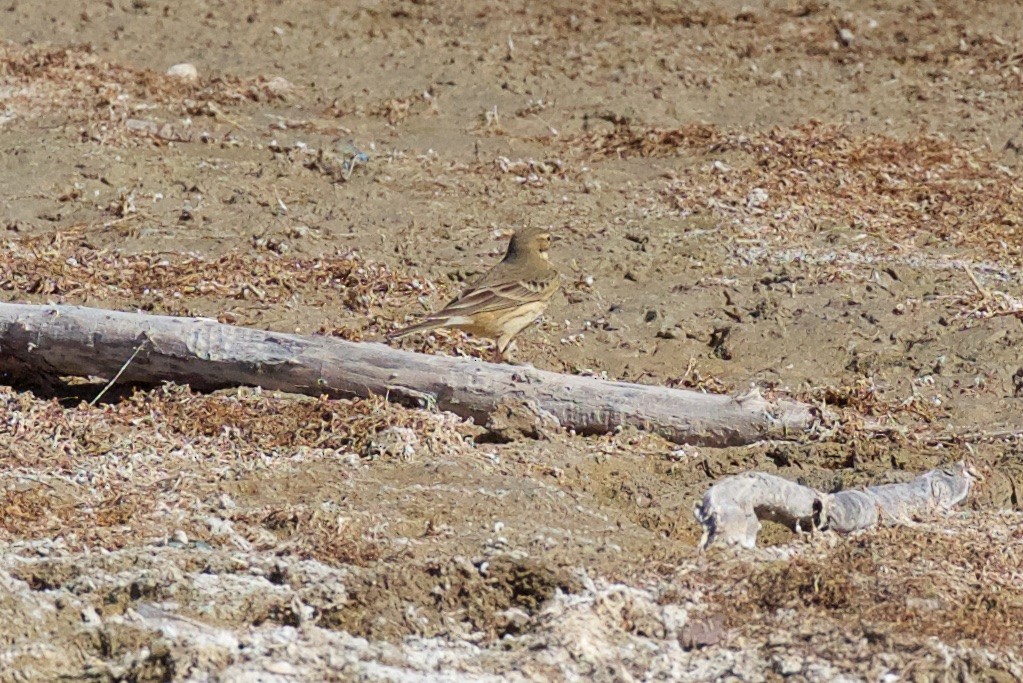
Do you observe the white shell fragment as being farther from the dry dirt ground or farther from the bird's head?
the bird's head

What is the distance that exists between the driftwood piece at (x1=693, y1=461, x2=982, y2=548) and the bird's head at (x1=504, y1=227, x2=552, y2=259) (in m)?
3.25

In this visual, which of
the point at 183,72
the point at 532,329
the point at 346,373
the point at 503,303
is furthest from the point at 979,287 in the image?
the point at 183,72

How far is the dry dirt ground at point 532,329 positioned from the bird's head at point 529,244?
0.41 meters

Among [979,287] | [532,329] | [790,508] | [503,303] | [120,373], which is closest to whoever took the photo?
[790,508]

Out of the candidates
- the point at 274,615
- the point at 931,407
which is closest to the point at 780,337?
the point at 931,407

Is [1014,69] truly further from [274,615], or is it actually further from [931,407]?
[274,615]

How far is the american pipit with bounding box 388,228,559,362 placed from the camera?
8445mm

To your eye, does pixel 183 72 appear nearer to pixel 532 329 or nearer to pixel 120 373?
pixel 532 329

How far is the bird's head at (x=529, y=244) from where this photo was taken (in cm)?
937

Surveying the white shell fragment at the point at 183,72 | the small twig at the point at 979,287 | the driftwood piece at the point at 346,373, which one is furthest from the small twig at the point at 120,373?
the white shell fragment at the point at 183,72

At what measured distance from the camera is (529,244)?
941 centimetres

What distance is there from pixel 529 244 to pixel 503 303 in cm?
99

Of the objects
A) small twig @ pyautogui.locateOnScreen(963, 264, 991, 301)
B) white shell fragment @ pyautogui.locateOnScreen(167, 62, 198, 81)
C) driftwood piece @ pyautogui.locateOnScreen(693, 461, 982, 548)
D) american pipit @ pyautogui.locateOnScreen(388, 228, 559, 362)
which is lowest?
small twig @ pyautogui.locateOnScreen(963, 264, 991, 301)

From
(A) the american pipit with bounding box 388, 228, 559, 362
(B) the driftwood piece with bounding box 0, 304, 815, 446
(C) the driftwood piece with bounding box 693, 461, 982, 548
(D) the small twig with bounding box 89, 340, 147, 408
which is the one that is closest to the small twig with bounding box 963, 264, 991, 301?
(B) the driftwood piece with bounding box 0, 304, 815, 446
